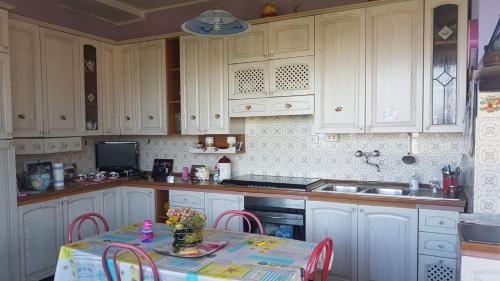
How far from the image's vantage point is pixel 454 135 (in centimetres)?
285

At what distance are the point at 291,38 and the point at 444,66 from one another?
123cm

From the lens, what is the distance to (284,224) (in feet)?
9.84

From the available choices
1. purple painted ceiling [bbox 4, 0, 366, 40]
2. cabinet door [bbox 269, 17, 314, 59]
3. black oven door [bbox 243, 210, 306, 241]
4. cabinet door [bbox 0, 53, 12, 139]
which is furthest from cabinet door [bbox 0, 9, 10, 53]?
black oven door [bbox 243, 210, 306, 241]

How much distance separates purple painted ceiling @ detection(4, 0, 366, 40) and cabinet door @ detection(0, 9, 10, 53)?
661mm

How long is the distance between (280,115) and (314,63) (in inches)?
21.8

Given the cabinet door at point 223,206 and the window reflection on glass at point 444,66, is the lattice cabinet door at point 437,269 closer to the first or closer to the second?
the window reflection on glass at point 444,66

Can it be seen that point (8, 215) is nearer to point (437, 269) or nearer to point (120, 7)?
point (120, 7)

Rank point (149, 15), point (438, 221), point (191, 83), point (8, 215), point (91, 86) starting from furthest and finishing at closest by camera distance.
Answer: point (149, 15), point (91, 86), point (191, 83), point (8, 215), point (438, 221)

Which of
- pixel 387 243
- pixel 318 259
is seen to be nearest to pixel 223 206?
pixel 387 243

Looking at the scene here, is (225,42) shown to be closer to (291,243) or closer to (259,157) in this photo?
(259,157)

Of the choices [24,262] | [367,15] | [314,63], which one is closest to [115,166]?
[24,262]

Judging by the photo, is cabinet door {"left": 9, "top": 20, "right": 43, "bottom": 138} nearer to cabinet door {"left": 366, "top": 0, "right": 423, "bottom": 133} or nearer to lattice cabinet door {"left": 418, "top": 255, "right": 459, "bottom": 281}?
cabinet door {"left": 366, "top": 0, "right": 423, "bottom": 133}

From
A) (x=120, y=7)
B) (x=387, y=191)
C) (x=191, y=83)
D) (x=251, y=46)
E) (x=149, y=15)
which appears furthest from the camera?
(x=149, y=15)

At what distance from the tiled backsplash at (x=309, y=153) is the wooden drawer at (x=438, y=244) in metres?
0.63
